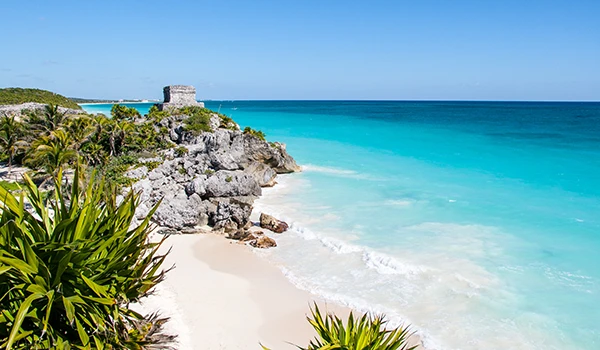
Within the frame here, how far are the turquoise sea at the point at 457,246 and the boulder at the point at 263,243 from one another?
0.48m

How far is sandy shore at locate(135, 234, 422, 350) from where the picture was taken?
8.52 m

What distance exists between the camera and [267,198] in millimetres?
20172

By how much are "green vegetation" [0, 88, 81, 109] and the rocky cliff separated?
25600 millimetres

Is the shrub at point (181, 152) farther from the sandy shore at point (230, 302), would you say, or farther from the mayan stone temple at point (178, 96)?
the mayan stone temple at point (178, 96)

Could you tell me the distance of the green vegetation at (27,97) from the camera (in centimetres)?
4443

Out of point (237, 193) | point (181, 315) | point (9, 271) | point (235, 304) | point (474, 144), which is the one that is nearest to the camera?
point (9, 271)

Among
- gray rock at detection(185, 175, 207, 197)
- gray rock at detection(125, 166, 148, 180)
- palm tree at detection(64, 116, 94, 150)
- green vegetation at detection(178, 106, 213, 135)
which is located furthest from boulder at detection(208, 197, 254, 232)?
green vegetation at detection(178, 106, 213, 135)

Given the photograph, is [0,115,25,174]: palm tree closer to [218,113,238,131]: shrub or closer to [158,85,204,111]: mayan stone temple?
[218,113,238,131]: shrub

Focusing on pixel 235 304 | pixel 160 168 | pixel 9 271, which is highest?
pixel 9 271

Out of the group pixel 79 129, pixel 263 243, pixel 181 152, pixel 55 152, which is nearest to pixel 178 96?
pixel 181 152

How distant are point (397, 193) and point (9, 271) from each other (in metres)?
18.5

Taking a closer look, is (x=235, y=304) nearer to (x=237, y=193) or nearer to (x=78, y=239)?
(x=78, y=239)

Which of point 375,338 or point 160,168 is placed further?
point 160,168

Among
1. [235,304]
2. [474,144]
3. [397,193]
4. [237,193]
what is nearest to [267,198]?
[237,193]
